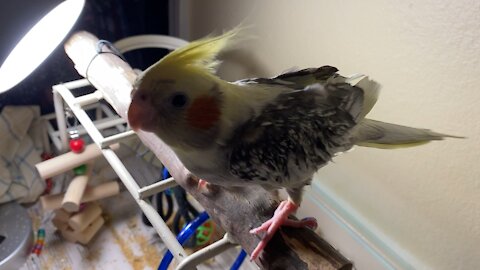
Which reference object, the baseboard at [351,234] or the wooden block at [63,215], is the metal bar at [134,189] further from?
the baseboard at [351,234]

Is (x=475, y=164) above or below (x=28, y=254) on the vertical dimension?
above

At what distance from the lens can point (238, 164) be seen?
2.08ft

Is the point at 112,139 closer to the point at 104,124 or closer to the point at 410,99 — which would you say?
the point at 104,124

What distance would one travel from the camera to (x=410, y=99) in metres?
0.99

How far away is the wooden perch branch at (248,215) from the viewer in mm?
674

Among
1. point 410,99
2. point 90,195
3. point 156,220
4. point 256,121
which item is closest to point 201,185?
point 156,220

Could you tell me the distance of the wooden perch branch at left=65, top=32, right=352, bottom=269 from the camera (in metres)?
0.67

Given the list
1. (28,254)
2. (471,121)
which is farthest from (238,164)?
(28,254)

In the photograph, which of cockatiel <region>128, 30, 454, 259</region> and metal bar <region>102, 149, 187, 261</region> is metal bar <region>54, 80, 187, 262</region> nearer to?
metal bar <region>102, 149, 187, 261</region>

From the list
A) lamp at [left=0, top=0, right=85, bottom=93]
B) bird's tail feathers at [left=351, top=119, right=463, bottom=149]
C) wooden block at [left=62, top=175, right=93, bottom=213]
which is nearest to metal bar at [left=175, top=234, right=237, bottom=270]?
bird's tail feathers at [left=351, top=119, right=463, bottom=149]

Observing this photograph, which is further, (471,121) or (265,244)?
(471,121)

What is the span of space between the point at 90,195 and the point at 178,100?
0.86 metres

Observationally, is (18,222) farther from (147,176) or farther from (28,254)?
(147,176)

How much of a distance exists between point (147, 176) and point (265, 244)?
75cm
